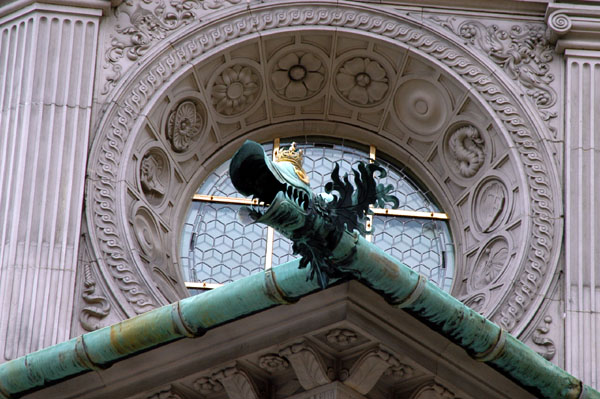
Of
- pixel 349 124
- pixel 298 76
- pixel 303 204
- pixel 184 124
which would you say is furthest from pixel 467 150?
pixel 303 204

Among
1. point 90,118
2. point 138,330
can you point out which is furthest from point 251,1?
point 138,330

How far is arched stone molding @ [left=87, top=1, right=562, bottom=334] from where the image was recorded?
1966cm

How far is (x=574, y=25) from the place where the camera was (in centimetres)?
2098

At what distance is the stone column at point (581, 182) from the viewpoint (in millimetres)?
19047

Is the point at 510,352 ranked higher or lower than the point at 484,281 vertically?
lower

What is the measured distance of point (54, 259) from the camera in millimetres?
19125

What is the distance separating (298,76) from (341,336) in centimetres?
639

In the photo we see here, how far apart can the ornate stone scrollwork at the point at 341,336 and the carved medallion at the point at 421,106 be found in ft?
19.1

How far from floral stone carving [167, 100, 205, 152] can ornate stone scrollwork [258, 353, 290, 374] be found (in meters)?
5.20

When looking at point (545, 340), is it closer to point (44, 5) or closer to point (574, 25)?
point (574, 25)

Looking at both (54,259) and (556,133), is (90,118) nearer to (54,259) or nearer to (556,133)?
(54,259)

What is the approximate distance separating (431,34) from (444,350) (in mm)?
5868

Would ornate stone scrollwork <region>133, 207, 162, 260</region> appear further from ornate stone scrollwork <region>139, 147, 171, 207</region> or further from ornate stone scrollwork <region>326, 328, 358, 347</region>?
ornate stone scrollwork <region>326, 328, 358, 347</region>

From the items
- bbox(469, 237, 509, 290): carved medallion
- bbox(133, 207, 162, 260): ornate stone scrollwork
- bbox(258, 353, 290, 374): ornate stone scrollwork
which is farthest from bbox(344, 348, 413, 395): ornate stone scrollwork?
bbox(133, 207, 162, 260): ornate stone scrollwork
